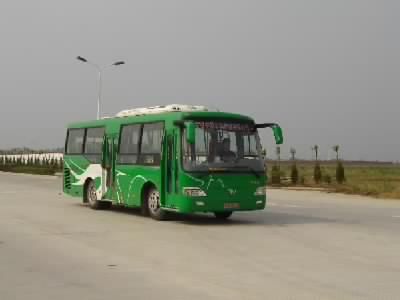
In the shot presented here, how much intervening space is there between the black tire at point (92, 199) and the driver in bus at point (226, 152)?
19.8 ft

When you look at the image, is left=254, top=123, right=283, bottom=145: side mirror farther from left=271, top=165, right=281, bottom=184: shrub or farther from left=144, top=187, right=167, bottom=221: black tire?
left=271, top=165, right=281, bottom=184: shrub

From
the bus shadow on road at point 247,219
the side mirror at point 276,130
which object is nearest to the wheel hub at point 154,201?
the bus shadow on road at point 247,219

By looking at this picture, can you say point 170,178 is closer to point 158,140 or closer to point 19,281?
point 158,140

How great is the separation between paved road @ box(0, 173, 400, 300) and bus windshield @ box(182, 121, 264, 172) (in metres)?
1.43

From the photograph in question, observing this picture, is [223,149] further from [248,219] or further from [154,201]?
[248,219]

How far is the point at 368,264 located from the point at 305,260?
37.3 inches

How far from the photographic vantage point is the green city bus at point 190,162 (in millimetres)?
15375

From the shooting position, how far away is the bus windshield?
1539 cm

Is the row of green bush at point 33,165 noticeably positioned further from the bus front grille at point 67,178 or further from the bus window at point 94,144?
the bus window at point 94,144

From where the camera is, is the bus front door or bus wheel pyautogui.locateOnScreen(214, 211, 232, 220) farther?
the bus front door

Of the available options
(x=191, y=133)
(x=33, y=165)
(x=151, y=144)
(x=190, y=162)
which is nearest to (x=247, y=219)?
(x=190, y=162)

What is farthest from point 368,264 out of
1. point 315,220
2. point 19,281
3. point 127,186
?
point 127,186

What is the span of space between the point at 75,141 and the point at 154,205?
248 inches

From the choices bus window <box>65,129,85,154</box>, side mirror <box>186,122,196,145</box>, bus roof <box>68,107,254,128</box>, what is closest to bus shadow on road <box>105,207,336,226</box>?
side mirror <box>186,122,196,145</box>
